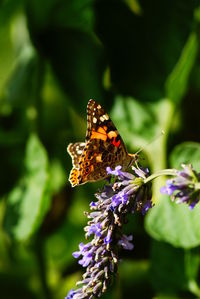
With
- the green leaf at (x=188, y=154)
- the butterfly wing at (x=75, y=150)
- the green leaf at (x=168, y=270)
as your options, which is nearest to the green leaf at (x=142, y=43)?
the green leaf at (x=188, y=154)

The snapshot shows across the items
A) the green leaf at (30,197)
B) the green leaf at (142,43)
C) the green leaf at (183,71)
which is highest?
the green leaf at (142,43)

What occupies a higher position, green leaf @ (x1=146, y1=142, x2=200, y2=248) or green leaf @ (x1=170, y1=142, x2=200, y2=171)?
green leaf @ (x1=170, y1=142, x2=200, y2=171)

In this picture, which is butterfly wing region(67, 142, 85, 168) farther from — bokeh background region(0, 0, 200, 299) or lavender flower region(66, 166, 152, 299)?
bokeh background region(0, 0, 200, 299)

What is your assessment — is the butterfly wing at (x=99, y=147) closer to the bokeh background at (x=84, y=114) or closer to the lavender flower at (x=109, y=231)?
the lavender flower at (x=109, y=231)

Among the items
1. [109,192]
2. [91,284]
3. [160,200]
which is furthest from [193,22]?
[91,284]

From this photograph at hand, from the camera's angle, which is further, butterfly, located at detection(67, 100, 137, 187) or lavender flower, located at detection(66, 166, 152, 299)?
butterfly, located at detection(67, 100, 137, 187)

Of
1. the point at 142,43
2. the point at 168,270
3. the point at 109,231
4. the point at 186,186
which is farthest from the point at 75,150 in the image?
the point at 142,43

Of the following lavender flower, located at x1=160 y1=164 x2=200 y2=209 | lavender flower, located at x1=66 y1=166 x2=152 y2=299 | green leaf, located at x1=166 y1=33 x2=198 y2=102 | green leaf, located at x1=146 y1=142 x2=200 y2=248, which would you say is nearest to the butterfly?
lavender flower, located at x1=66 y1=166 x2=152 y2=299

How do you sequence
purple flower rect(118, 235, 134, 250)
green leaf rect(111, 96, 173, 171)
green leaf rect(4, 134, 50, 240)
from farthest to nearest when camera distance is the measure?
green leaf rect(111, 96, 173, 171) < green leaf rect(4, 134, 50, 240) < purple flower rect(118, 235, 134, 250)
